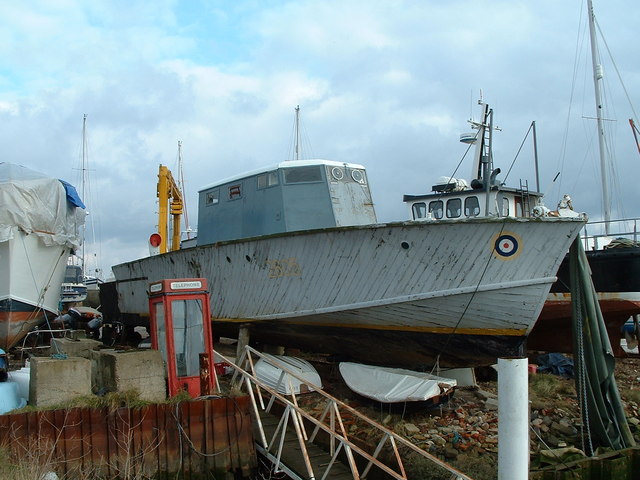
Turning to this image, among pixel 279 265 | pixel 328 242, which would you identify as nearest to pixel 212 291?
pixel 279 265

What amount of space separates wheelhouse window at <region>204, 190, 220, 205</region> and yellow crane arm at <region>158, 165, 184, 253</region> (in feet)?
7.84

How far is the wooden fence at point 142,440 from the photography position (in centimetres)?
639

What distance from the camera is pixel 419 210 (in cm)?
1368

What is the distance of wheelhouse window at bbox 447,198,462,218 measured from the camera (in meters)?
12.9

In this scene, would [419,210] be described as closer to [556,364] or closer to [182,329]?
[556,364]

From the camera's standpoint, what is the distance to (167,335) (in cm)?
770

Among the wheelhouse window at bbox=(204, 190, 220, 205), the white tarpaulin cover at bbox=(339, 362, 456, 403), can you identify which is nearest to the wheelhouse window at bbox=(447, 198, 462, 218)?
the white tarpaulin cover at bbox=(339, 362, 456, 403)

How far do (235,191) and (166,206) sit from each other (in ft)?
12.8

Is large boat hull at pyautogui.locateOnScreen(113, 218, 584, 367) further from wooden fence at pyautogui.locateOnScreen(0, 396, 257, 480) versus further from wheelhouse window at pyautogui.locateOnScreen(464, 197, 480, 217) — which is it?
wheelhouse window at pyautogui.locateOnScreen(464, 197, 480, 217)

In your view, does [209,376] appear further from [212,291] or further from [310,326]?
[212,291]

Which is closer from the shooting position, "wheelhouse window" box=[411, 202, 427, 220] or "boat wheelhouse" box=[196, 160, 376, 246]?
"boat wheelhouse" box=[196, 160, 376, 246]

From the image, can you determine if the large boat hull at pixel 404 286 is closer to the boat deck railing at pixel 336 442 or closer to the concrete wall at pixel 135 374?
the boat deck railing at pixel 336 442

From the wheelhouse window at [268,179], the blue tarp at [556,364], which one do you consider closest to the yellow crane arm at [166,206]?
the wheelhouse window at [268,179]

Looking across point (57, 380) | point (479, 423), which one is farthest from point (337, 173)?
point (57, 380)
